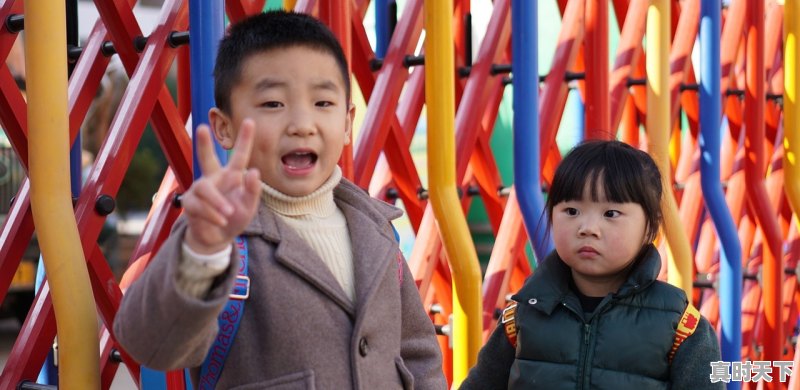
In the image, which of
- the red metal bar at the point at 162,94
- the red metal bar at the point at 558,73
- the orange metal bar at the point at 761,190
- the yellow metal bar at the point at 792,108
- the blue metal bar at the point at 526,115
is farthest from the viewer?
the orange metal bar at the point at 761,190

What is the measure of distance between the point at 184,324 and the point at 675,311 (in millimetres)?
1037

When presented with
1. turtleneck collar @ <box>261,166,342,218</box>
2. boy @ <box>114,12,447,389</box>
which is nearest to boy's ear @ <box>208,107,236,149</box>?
boy @ <box>114,12,447,389</box>

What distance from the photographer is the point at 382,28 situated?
12.8ft

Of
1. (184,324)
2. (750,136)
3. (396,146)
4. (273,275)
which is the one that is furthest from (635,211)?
(750,136)

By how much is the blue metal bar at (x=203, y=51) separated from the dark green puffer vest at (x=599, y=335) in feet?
2.35

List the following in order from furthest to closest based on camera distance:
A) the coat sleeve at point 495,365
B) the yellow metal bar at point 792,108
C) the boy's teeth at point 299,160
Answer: the yellow metal bar at point 792,108 < the coat sleeve at point 495,365 < the boy's teeth at point 299,160

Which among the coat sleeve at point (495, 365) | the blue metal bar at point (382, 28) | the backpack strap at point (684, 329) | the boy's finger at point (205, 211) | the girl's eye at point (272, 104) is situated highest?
the blue metal bar at point (382, 28)

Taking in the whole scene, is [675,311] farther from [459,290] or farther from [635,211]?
[459,290]

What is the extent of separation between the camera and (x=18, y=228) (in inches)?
113

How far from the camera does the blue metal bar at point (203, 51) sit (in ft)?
7.43

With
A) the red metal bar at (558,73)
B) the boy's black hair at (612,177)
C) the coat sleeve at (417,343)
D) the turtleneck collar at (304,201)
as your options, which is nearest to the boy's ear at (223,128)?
the turtleneck collar at (304,201)

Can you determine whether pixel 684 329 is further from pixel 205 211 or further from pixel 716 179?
pixel 716 179

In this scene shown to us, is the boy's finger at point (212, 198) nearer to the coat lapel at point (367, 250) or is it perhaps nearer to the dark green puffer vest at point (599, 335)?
the coat lapel at point (367, 250)

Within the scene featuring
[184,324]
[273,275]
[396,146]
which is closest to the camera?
[184,324]
